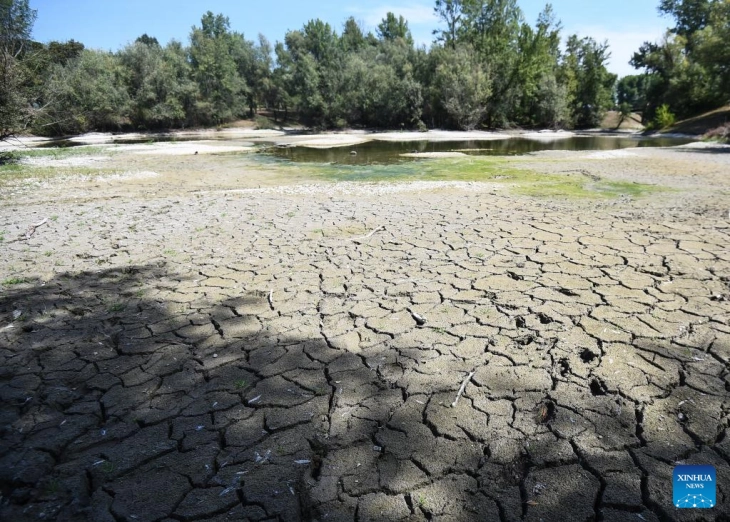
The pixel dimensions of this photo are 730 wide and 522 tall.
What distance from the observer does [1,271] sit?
17.3 feet

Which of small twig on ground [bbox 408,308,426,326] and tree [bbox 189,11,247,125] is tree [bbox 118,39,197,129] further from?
small twig on ground [bbox 408,308,426,326]

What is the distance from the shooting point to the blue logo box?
200cm

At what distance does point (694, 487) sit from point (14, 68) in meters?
21.9

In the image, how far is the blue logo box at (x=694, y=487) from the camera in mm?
1998

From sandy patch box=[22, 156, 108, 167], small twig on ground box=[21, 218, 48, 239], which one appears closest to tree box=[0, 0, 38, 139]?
sandy patch box=[22, 156, 108, 167]

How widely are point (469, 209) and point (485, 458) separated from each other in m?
6.09

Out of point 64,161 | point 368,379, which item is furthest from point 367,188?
point 64,161

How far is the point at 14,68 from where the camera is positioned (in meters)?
15.6

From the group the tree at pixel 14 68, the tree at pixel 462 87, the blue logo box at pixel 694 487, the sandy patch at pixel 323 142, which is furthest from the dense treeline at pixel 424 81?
the blue logo box at pixel 694 487

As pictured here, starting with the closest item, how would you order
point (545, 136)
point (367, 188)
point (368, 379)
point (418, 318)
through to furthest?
point (368, 379), point (418, 318), point (367, 188), point (545, 136)

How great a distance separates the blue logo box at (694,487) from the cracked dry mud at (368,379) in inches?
1.7

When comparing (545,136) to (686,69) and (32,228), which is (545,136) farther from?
(32,228)

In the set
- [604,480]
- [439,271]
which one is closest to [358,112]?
[439,271]

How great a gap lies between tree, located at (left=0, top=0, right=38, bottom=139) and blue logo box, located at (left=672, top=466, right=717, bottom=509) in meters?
21.4
